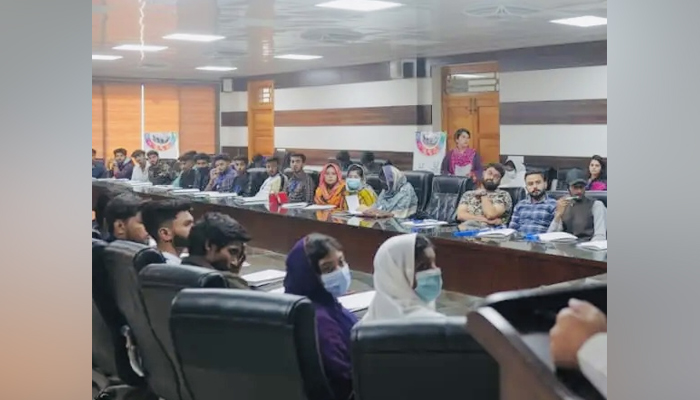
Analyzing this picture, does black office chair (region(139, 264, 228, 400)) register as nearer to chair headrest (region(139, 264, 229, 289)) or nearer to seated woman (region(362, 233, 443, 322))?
chair headrest (region(139, 264, 229, 289))

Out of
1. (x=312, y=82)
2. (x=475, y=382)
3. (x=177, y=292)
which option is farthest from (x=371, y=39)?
(x=475, y=382)

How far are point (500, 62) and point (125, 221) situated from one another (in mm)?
7477

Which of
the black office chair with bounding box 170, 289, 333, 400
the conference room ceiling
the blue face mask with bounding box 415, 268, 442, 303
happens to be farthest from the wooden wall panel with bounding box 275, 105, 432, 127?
the black office chair with bounding box 170, 289, 333, 400

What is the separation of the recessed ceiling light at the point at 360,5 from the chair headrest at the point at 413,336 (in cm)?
459

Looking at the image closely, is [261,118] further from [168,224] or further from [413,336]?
[413,336]

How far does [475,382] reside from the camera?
2.22m

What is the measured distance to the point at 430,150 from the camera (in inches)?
456

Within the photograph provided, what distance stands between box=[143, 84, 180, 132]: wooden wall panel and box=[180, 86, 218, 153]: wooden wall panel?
135mm

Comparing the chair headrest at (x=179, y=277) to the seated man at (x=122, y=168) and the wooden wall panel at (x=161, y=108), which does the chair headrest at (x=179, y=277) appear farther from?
the wooden wall panel at (x=161, y=108)
